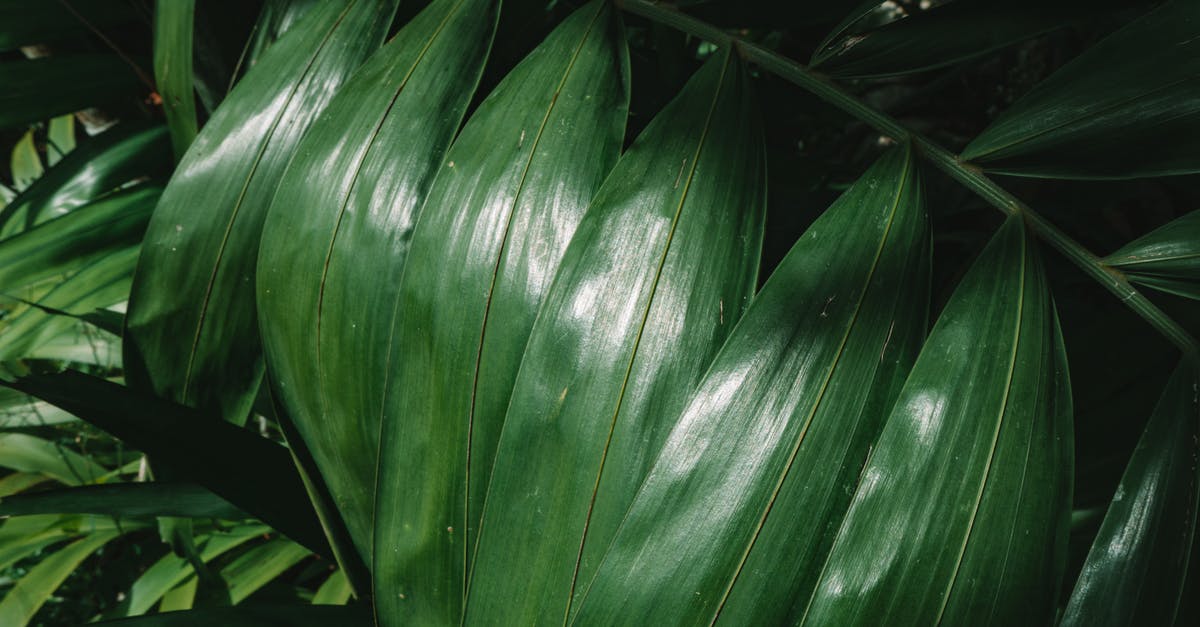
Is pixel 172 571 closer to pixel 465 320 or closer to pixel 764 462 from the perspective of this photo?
pixel 465 320

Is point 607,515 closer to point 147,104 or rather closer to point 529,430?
point 529,430

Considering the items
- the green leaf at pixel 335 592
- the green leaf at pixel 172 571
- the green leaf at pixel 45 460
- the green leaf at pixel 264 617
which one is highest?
the green leaf at pixel 264 617

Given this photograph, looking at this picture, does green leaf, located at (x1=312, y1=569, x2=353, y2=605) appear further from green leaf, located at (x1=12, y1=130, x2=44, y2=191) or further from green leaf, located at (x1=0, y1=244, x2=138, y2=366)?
green leaf, located at (x1=12, y1=130, x2=44, y2=191)

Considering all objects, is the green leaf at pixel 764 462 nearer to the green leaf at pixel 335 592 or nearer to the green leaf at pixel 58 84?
the green leaf at pixel 335 592

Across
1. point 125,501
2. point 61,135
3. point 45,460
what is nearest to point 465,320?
point 125,501

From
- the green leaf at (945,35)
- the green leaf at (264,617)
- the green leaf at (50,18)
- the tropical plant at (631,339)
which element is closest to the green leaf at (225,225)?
the tropical plant at (631,339)

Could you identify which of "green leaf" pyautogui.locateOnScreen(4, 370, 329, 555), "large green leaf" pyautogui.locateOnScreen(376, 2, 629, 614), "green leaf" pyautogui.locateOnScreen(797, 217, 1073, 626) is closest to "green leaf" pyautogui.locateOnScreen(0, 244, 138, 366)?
"green leaf" pyautogui.locateOnScreen(4, 370, 329, 555)
